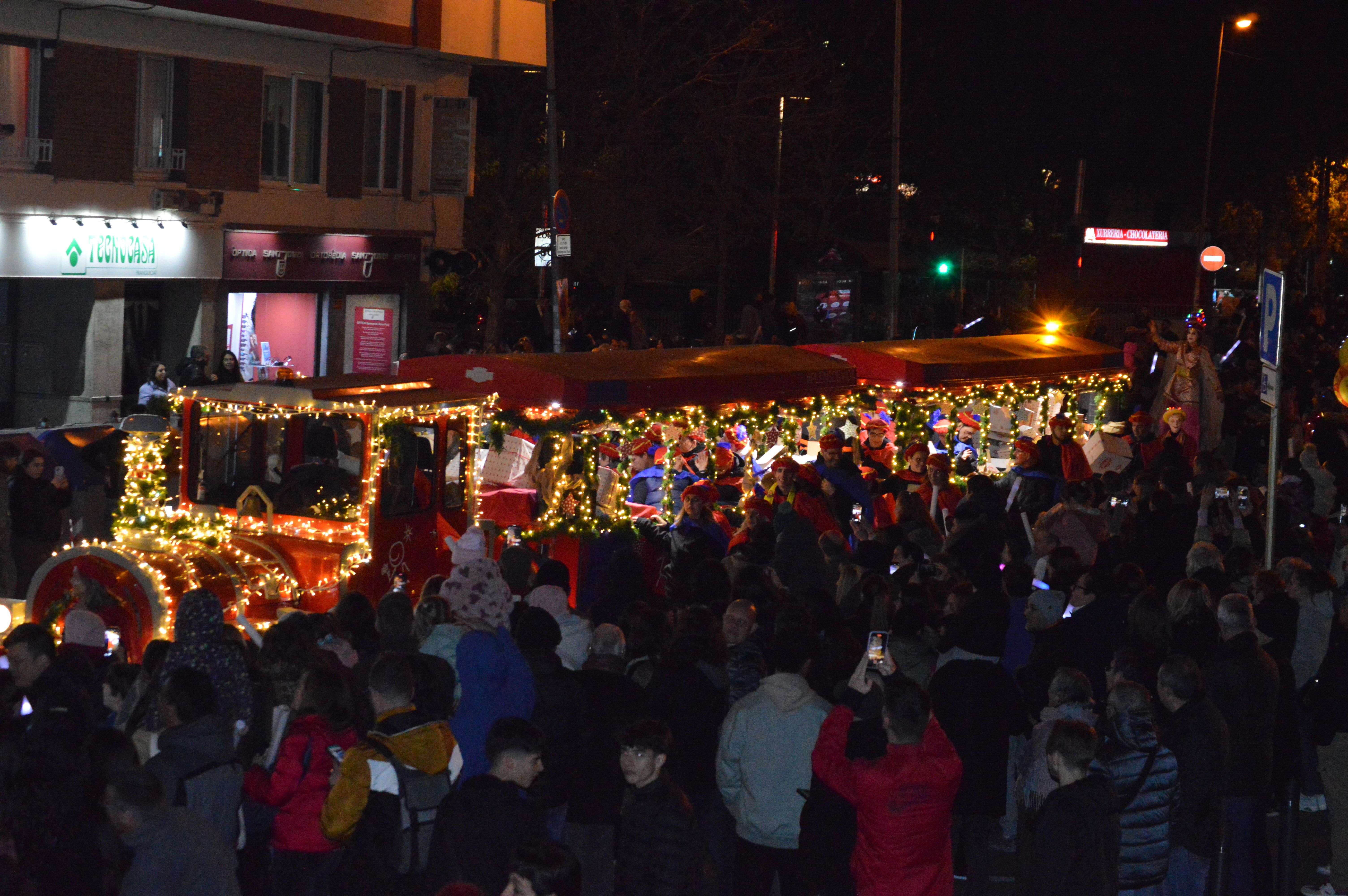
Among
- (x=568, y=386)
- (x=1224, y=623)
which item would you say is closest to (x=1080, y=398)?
(x=568, y=386)

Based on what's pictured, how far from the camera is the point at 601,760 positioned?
23.8 feet

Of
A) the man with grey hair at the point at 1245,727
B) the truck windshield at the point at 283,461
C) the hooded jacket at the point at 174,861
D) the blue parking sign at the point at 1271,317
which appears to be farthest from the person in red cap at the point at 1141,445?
the hooded jacket at the point at 174,861

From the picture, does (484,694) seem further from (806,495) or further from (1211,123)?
(1211,123)

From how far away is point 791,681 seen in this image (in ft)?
22.4

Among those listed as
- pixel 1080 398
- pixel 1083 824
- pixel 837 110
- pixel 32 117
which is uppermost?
pixel 837 110

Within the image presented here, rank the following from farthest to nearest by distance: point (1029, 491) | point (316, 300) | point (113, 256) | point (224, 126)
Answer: point (316, 300)
point (224, 126)
point (113, 256)
point (1029, 491)

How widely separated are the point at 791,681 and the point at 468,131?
19750 millimetres

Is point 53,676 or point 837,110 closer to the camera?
point 53,676

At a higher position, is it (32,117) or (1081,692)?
(32,117)

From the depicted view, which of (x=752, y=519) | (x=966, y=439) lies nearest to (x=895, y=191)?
(x=966, y=439)

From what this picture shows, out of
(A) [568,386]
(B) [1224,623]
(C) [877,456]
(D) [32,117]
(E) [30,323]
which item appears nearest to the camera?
(B) [1224,623]

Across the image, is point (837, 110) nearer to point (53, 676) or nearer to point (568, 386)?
point (568, 386)

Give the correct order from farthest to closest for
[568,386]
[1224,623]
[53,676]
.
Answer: [568,386] < [1224,623] < [53,676]

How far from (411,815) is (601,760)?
4.64 ft
